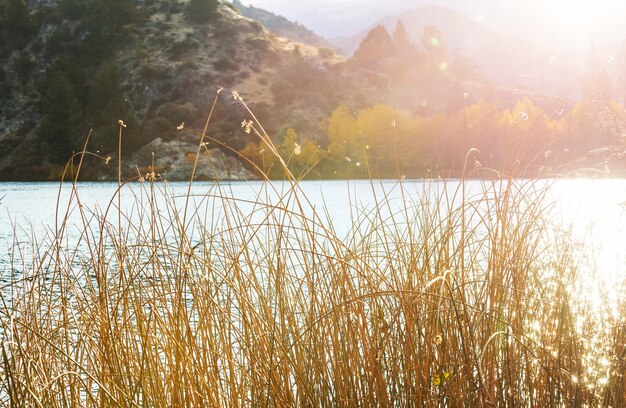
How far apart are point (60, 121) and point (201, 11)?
69.7ft

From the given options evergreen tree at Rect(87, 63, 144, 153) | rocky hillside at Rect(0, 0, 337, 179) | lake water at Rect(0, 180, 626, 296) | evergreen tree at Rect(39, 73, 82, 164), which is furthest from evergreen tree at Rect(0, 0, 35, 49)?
lake water at Rect(0, 180, 626, 296)

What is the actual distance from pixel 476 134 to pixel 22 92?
37951mm

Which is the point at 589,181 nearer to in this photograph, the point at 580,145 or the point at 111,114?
the point at 580,145

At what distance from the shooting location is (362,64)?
56.7 meters

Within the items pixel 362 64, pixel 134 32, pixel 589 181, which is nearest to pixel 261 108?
pixel 362 64

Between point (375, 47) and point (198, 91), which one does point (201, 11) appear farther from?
point (375, 47)

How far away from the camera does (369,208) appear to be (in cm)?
1877

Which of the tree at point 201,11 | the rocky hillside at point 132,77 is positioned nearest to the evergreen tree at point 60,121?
the rocky hillside at point 132,77

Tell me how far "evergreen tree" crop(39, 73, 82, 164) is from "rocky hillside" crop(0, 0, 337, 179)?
7 cm

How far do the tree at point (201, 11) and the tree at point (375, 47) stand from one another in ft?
47.5

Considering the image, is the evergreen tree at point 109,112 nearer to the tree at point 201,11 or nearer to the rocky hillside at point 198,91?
the rocky hillside at point 198,91

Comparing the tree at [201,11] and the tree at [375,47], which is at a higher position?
the tree at [201,11]

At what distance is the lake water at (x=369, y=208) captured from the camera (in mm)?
2670

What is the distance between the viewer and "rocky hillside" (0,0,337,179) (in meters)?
43.2
